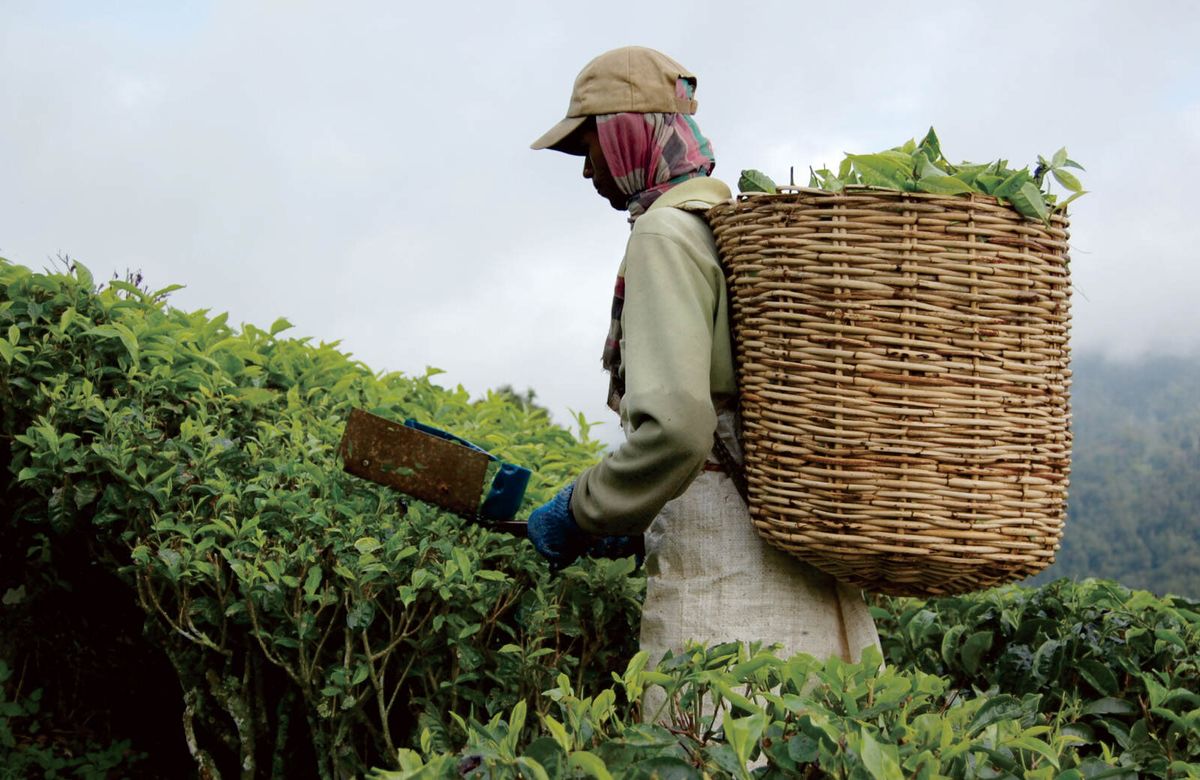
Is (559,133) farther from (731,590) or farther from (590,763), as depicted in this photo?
(590,763)

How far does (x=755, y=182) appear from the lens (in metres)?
2.34

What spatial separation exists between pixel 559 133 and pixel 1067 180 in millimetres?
1201

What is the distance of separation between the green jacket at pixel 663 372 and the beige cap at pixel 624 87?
345mm

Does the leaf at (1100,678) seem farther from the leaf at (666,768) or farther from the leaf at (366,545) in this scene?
the leaf at (366,545)

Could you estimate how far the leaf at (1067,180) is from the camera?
2.37 m

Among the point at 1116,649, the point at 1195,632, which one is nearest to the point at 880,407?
the point at 1116,649

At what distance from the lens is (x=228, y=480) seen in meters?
3.17

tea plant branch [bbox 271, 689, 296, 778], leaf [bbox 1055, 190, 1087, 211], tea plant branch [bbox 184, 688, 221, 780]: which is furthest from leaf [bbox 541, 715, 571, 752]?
tea plant branch [bbox 184, 688, 221, 780]

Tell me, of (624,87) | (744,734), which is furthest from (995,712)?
(624,87)

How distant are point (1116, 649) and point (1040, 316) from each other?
3.92 ft

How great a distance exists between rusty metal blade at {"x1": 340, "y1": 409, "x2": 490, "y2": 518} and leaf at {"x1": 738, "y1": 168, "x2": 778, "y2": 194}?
981mm

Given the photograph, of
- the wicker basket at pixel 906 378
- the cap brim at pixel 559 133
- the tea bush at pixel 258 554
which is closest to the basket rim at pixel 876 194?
the wicker basket at pixel 906 378

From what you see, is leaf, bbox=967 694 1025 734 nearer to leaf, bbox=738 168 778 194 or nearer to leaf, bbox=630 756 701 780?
leaf, bbox=630 756 701 780

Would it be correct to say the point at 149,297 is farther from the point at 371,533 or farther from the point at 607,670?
the point at 607,670
